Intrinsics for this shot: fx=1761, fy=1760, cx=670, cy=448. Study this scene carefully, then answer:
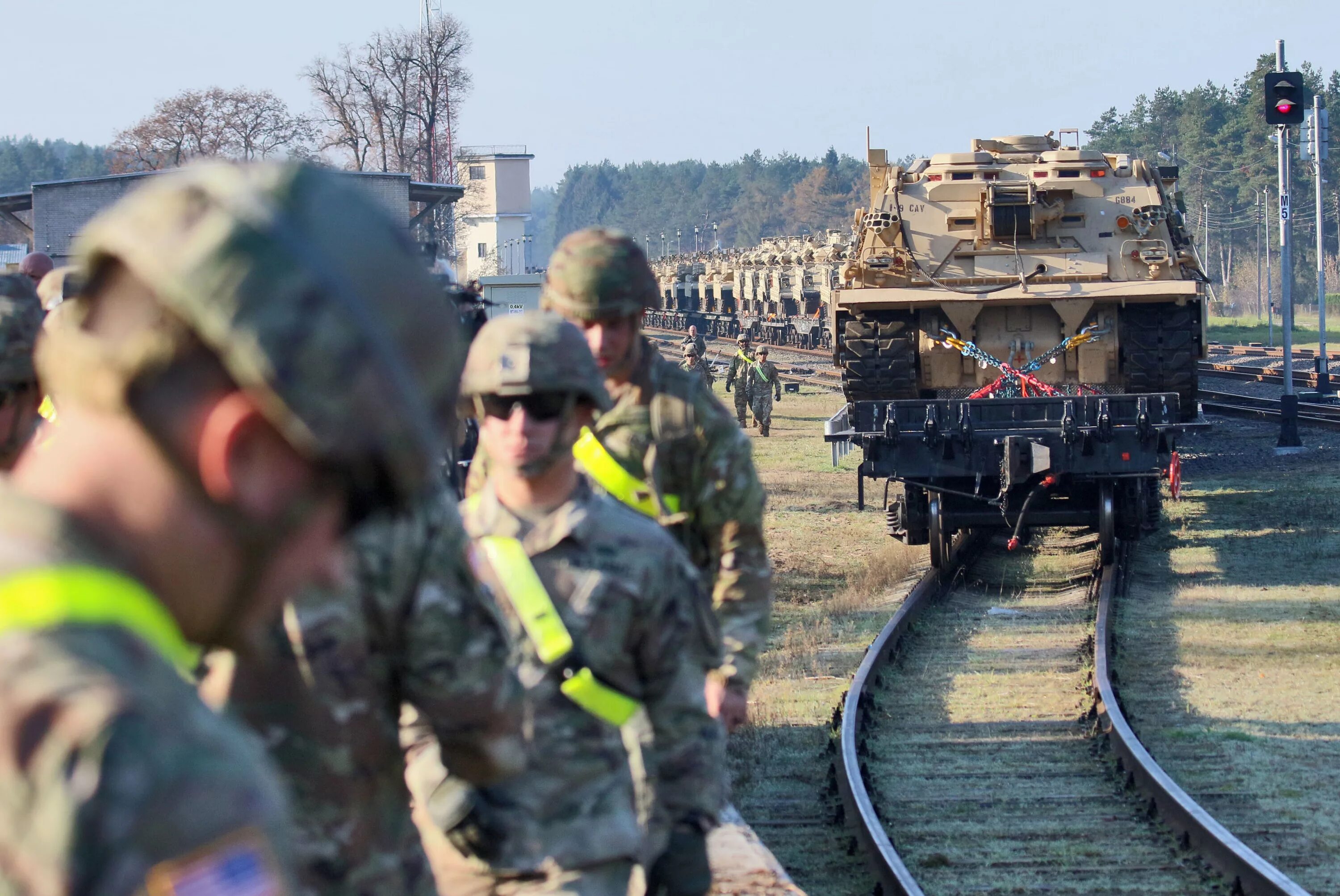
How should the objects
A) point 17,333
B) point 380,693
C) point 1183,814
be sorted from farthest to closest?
point 1183,814 < point 17,333 < point 380,693

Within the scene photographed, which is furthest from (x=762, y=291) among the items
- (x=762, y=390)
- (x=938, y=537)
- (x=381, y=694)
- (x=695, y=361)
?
(x=381, y=694)

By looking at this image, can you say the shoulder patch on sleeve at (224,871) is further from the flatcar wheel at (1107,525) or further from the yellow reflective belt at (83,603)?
the flatcar wheel at (1107,525)

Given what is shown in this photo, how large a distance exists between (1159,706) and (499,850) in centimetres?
714

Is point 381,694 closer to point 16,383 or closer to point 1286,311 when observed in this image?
point 16,383

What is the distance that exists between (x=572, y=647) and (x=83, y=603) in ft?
7.41

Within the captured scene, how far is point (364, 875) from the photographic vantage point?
102 inches

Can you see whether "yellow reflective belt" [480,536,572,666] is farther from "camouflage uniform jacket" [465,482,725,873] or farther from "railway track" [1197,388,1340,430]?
"railway track" [1197,388,1340,430]

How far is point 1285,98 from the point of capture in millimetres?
20094

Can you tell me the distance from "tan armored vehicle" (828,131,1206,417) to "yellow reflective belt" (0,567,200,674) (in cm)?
1428

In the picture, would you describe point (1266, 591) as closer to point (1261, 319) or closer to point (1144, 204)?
point (1144, 204)

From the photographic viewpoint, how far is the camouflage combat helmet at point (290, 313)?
125 cm

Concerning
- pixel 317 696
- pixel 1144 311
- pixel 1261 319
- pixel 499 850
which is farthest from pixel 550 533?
pixel 1261 319

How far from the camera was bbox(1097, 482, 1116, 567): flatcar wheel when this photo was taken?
43.3 feet

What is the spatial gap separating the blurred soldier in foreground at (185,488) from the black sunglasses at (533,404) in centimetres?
218
